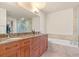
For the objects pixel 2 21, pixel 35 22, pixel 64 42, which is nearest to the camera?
pixel 2 21

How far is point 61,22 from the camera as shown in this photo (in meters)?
5.06

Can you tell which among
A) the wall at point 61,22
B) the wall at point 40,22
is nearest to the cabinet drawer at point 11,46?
the wall at point 40,22

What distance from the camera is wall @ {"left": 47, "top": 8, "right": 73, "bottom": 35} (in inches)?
185

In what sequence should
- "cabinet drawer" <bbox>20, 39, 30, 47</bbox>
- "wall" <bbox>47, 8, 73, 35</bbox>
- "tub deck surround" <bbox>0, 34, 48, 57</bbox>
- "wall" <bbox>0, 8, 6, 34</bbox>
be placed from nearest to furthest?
"tub deck surround" <bbox>0, 34, 48, 57</bbox>, "cabinet drawer" <bbox>20, 39, 30, 47</bbox>, "wall" <bbox>0, 8, 6, 34</bbox>, "wall" <bbox>47, 8, 73, 35</bbox>

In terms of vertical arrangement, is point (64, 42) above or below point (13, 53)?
below

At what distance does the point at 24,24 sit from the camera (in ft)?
11.3

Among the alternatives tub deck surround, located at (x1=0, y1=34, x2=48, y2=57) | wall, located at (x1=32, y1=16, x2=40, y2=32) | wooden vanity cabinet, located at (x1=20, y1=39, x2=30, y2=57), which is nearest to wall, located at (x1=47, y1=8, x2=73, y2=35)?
wall, located at (x1=32, y1=16, x2=40, y2=32)

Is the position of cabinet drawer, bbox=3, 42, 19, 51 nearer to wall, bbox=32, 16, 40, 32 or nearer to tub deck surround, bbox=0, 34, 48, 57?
tub deck surround, bbox=0, 34, 48, 57

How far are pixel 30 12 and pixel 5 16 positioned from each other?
1.28 meters

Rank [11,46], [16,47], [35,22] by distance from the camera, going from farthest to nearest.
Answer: [35,22] < [16,47] < [11,46]

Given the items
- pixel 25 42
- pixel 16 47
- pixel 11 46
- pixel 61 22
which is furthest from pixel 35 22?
pixel 11 46

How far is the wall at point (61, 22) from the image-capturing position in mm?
4705

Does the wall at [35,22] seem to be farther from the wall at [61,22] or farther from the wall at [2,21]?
the wall at [2,21]

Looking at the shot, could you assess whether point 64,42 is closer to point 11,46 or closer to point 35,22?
point 35,22
